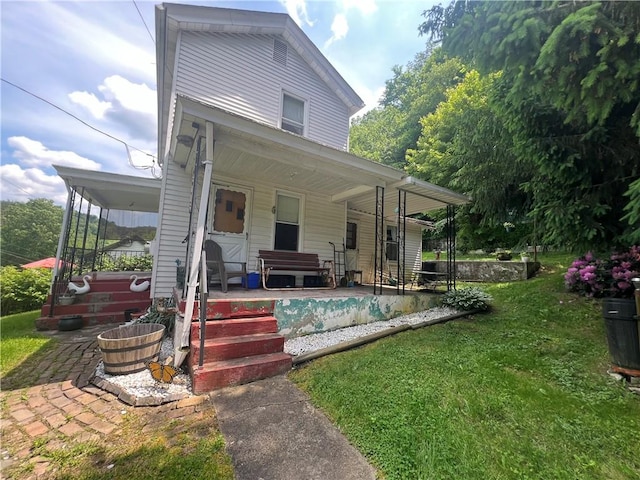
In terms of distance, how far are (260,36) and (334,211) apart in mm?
5066

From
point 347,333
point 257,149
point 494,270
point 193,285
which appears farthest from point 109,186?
point 494,270

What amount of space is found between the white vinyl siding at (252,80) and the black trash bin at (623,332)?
23.4ft

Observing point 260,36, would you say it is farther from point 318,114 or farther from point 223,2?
point 318,114

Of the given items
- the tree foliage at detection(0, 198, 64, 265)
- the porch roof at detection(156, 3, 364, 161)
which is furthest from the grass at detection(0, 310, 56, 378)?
the tree foliage at detection(0, 198, 64, 265)

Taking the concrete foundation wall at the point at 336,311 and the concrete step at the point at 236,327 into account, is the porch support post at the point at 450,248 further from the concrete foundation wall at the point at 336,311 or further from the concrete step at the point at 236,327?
the concrete step at the point at 236,327

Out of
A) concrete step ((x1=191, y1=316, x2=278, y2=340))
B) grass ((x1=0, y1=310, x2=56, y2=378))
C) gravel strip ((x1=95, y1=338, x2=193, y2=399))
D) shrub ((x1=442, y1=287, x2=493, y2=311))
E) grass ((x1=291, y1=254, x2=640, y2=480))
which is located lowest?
grass ((x1=0, y1=310, x2=56, y2=378))

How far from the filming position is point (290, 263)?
21.6 ft

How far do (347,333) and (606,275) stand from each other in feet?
18.6

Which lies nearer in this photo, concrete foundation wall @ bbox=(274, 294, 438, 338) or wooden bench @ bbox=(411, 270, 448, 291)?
concrete foundation wall @ bbox=(274, 294, 438, 338)

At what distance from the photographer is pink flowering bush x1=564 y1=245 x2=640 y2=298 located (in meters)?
5.18

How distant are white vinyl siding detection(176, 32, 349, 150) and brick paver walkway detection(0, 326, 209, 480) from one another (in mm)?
5611

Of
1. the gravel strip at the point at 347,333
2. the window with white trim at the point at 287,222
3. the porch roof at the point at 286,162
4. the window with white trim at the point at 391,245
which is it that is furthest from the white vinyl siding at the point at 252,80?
the gravel strip at the point at 347,333

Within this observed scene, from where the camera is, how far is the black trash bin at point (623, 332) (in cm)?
296

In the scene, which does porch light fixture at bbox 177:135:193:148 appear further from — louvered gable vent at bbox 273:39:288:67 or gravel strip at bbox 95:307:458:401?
louvered gable vent at bbox 273:39:288:67
